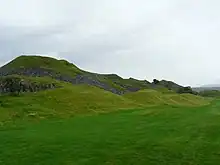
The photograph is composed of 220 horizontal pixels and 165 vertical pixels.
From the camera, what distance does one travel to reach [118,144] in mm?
24828

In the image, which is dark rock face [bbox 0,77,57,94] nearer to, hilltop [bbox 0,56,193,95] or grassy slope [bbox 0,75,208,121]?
grassy slope [bbox 0,75,208,121]

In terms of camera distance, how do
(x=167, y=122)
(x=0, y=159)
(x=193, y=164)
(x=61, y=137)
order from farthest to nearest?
(x=167, y=122) < (x=61, y=137) < (x=0, y=159) < (x=193, y=164)

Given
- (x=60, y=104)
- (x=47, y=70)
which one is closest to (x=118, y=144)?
(x=60, y=104)

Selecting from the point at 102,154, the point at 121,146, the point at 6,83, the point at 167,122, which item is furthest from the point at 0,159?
the point at 6,83

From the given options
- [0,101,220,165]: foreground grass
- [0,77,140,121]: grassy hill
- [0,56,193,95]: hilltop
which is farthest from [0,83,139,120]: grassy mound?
[0,56,193,95]: hilltop

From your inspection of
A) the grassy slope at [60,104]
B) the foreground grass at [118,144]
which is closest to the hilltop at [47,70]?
the grassy slope at [60,104]

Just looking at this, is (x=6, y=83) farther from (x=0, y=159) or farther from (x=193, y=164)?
(x=193, y=164)

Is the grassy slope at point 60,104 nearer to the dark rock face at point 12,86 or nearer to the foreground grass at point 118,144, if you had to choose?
the dark rock face at point 12,86

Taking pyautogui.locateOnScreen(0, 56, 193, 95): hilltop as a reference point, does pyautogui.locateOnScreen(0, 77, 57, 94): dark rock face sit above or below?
below

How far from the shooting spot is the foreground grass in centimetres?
2112

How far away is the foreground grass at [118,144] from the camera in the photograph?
2112 cm

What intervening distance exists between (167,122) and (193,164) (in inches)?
547

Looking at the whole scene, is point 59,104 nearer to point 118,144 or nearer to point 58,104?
point 58,104

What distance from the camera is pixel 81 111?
2271 inches
